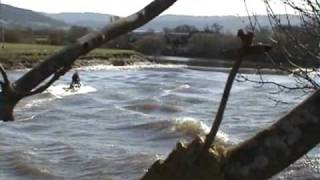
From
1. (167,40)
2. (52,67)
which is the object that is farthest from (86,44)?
(167,40)

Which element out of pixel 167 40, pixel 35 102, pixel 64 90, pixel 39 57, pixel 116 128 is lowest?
pixel 167 40

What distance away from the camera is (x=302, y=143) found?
108 inches

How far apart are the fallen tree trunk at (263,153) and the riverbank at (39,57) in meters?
53.7

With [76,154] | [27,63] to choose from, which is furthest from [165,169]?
[27,63]

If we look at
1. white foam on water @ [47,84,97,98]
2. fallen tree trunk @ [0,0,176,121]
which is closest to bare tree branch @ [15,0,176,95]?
fallen tree trunk @ [0,0,176,121]

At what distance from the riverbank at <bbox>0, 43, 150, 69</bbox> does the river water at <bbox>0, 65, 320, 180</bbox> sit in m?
11.9

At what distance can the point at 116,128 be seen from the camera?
1297 inches

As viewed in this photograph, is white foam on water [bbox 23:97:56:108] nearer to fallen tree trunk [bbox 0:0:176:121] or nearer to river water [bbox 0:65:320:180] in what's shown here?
river water [bbox 0:65:320:180]

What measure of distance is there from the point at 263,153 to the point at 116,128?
30321 mm

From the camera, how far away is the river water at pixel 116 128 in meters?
22.4

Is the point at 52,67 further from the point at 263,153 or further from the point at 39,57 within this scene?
the point at 39,57

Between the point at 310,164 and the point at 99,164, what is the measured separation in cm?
717

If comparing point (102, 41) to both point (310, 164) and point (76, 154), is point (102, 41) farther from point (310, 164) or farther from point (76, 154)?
point (76, 154)

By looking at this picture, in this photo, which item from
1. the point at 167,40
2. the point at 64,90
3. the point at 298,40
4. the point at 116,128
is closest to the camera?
the point at 298,40
